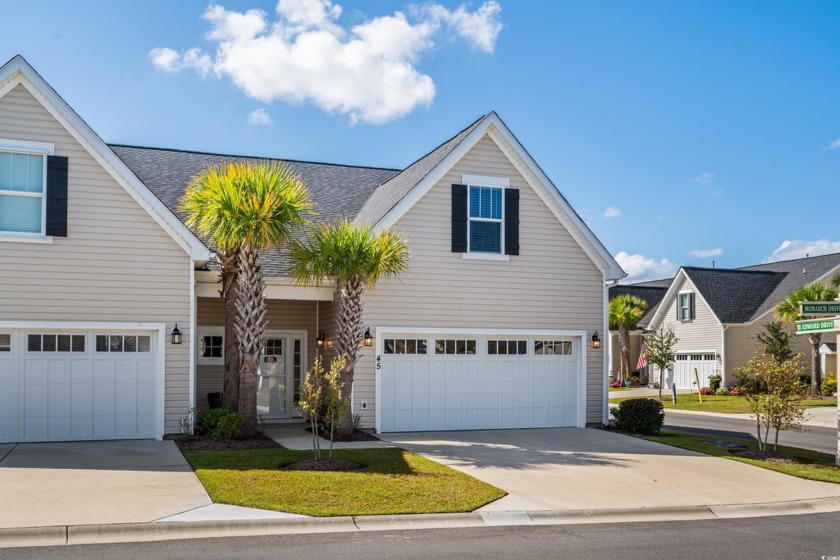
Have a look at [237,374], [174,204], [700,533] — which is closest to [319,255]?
[237,374]

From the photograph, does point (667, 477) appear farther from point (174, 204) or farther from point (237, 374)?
point (174, 204)

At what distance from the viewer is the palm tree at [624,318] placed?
43.8 metres

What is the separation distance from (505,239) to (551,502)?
30.2ft

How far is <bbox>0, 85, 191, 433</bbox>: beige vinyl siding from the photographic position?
15633 mm

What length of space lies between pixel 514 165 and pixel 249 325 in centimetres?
768

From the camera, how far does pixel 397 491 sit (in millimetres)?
11164

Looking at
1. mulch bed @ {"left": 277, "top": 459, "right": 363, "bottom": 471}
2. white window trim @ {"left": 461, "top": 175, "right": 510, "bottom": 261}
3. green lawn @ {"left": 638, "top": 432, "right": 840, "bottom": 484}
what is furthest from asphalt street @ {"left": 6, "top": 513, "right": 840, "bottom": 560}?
white window trim @ {"left": 461, "top": 175, "right": 510, "bottom": 261}

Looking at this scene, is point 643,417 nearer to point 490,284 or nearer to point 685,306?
point 490,284

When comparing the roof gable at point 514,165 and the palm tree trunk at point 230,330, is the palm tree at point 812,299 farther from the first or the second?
the palm tree trunk at point 230,330

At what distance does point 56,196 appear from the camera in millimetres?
15797

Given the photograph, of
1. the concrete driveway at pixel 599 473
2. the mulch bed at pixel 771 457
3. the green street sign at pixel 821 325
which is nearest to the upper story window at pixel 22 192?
the concrete driveway at pixel 599 473

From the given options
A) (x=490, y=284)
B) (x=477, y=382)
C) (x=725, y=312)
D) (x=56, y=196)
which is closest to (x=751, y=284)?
(x=725, y=312)

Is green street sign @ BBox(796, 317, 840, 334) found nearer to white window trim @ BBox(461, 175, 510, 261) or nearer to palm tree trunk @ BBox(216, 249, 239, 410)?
white window trim @ BBox(461, 175, 510, 261)

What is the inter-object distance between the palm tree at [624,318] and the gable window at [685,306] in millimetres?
2333
